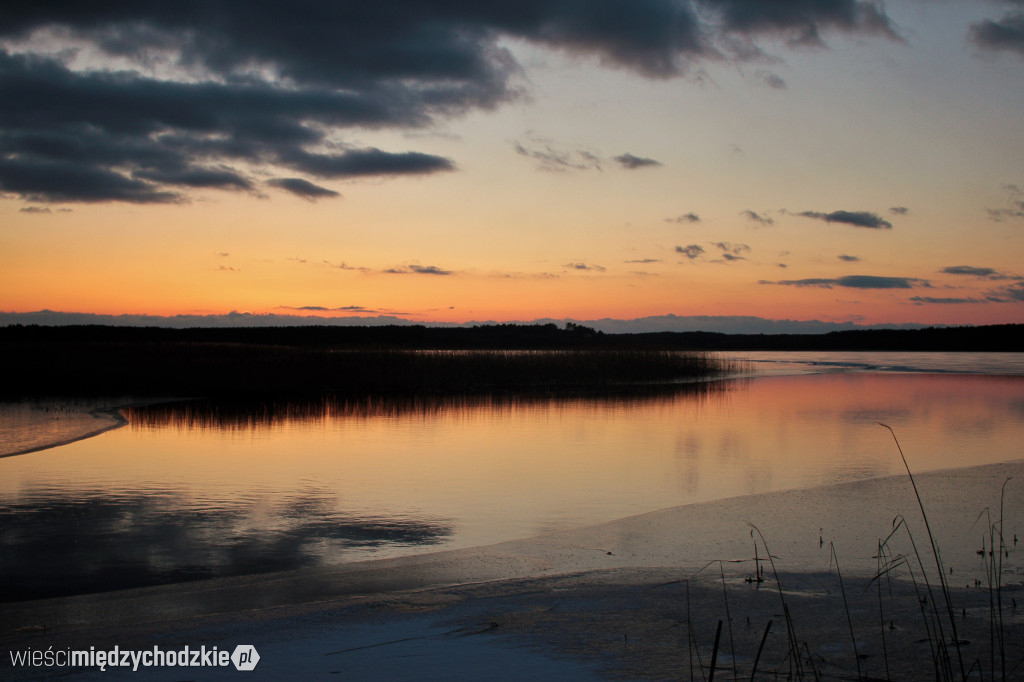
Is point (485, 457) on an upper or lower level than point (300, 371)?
lower

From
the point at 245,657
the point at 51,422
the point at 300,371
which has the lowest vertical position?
the point at 51,422

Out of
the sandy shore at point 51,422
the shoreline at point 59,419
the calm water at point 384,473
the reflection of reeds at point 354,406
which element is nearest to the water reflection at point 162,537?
the calm water at point 384,473

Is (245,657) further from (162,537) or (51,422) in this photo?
(51,422)

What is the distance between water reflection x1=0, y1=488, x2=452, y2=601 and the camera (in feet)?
19.4

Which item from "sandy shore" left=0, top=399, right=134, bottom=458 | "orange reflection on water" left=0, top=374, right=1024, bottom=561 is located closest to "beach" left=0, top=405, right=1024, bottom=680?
"orange reflection on water" left=0, top=374, right=1024, bottom=561

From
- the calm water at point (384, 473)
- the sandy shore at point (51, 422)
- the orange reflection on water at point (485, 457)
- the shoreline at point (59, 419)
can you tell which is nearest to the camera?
the calm water at point (384, 473)

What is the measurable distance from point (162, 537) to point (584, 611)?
4.21 metres

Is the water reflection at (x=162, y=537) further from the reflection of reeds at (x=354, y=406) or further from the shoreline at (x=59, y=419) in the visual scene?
the reflection of reeds at (x=354, y=406)

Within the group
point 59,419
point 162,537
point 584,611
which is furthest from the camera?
point 59,419

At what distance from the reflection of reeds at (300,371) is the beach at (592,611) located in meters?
19.6

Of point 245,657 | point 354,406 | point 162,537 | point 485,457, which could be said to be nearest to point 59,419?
point 354,406

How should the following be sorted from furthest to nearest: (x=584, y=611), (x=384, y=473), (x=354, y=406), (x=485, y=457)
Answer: (x=354, y=406)
(x=485, y=457)
(x=384, y=473)
(x=584, y=611)

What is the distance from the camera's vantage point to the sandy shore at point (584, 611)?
3969 mm

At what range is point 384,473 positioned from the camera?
10.6 m
